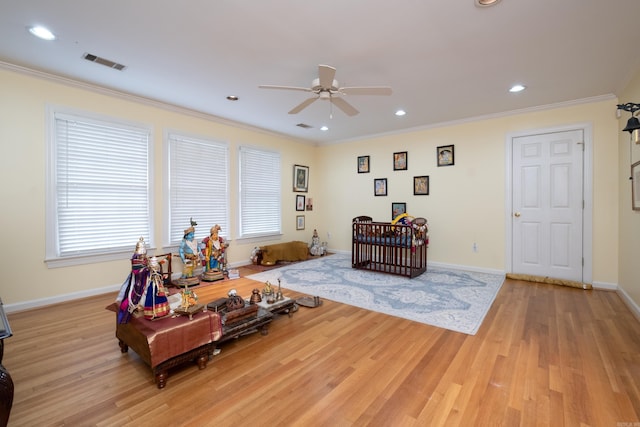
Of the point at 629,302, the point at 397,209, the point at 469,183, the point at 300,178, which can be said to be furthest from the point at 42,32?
the point at 629,302

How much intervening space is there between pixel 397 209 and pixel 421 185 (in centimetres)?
68

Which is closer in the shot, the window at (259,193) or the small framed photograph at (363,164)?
the window at (259,193)

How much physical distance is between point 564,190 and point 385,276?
2.95 meters

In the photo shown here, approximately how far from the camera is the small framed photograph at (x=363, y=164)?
6383 mm

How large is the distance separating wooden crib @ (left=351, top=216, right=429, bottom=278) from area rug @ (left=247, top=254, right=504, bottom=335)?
229mm

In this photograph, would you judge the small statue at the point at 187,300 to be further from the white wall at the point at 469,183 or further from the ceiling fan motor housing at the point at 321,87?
the white wall at the point at 469,183

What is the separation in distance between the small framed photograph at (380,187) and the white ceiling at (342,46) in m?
2.15

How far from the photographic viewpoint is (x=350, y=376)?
2.02 meters

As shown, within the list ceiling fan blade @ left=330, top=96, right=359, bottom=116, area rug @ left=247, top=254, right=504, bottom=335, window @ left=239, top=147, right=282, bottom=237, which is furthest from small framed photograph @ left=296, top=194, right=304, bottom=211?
ceiling fan blade @ left=330, top=96, right=359, bottom=116

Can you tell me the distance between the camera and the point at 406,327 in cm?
281

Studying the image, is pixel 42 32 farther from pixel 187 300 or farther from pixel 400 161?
pixel 400 161

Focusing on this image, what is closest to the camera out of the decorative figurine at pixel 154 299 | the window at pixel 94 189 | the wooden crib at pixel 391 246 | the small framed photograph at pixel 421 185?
the decorative figurine at pixel 154 299

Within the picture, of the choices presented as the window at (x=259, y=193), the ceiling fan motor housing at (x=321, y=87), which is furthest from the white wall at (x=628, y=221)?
the window at (x=259, y=193)

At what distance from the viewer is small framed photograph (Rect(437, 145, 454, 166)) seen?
5.26 metres
